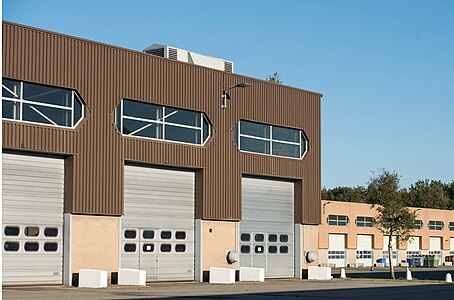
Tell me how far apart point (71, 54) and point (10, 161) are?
5484mm

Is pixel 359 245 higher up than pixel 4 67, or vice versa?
pixel 4 67

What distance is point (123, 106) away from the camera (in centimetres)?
3722

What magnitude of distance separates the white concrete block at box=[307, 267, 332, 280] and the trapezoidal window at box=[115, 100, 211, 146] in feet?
34.6

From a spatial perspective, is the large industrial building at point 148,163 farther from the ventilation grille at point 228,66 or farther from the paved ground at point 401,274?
the paved ground at point 401,274

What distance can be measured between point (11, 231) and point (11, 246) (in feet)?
1.98

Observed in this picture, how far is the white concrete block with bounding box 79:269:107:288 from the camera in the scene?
33188mm

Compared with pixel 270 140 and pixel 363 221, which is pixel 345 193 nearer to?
pixel 363 221

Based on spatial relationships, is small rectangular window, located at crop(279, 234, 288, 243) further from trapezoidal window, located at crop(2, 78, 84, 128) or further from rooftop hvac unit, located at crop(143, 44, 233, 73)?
trapezoidal window, located at crop(2, 78, 84, 128)

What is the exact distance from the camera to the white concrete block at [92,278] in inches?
1307

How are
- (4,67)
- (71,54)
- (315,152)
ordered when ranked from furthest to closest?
(315,152), (71,54), (4,67)

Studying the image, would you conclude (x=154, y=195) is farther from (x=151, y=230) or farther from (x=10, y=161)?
(x=10, y=161)

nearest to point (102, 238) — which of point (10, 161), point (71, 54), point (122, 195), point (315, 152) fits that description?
point (122, 195)

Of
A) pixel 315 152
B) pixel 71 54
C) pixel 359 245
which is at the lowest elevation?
pixel 359 245

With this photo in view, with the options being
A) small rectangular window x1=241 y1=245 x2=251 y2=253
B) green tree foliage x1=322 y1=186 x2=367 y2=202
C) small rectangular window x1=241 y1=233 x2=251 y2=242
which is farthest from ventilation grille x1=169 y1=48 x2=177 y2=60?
green tree foliage x1=322 y1=186 x2=367 y2=202
